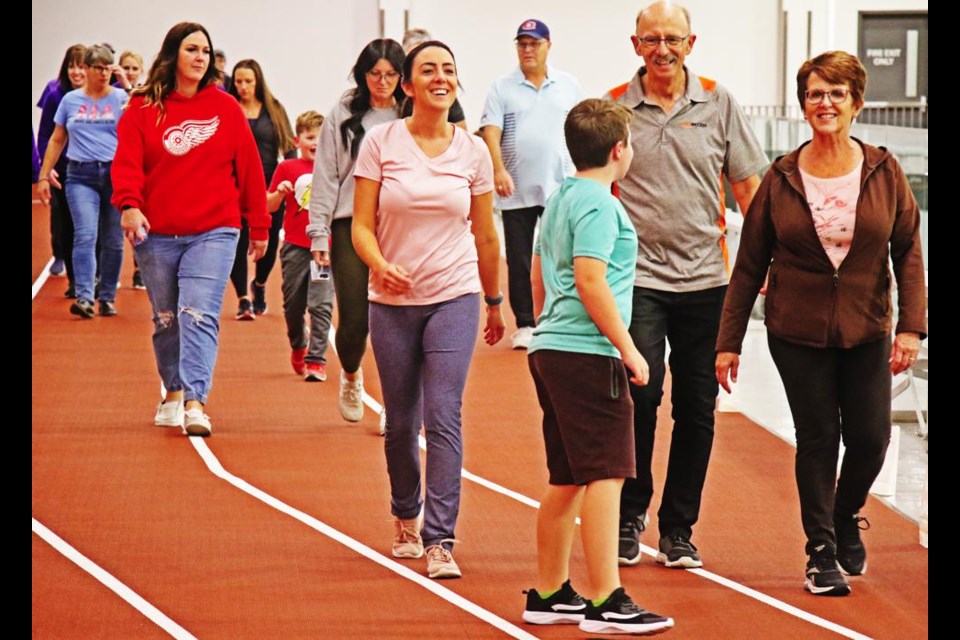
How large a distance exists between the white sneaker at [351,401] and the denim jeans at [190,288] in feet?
2.47

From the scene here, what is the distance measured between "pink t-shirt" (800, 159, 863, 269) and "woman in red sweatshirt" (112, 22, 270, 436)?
11.6 feet

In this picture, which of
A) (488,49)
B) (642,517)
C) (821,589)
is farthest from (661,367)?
(488,49)

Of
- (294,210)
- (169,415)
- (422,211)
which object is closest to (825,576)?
(422,211)

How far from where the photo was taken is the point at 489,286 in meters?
5.91

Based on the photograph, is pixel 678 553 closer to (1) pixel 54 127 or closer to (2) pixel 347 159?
(2) pixel 347 159

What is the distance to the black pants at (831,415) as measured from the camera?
5.37 meters

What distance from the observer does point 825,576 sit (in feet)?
17.8

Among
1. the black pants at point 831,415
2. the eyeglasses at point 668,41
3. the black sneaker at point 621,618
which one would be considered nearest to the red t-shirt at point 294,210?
the eyeglasses at point 668,41

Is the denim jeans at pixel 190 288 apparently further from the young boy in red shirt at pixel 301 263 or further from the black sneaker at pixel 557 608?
the black sneaker at pixel 557 608

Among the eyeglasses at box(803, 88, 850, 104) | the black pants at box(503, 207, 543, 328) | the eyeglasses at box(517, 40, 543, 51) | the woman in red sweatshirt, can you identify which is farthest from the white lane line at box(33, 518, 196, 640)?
the eyeglasses at box(517, 40, 543, 51)

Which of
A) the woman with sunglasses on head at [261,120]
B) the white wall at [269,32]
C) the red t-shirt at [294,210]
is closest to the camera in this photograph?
the red t-shirt at [294,210]

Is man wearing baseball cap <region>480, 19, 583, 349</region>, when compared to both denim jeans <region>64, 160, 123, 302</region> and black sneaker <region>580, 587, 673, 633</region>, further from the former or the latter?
black sneaker <region>580, 587, 673, 633</region>

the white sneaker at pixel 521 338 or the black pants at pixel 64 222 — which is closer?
the white sneaker at pixel 521 338
